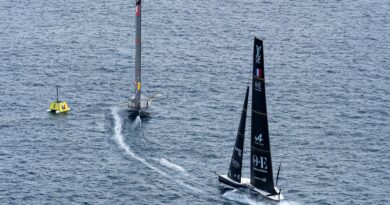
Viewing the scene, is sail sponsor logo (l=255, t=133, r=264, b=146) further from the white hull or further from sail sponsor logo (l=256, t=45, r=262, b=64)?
sail sponsor logo (l=256, t=45, r=262, b=64)

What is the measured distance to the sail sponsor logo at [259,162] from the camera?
173 m

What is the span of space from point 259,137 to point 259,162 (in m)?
4.14

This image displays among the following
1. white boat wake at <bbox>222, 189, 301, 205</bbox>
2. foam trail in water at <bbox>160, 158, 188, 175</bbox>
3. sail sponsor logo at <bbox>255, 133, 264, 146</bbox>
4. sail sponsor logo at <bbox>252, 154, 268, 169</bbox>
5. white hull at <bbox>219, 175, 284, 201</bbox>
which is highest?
sail sponsor logo at <bbox>255, 133, 264, 146</bbox>

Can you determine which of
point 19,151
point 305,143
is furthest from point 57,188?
point 305,143

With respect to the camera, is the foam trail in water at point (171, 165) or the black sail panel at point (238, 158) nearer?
the black sail panel at point (238, 158)

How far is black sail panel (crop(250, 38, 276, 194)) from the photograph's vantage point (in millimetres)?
167500

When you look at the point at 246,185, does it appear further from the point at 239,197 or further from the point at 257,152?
the point at 257,152

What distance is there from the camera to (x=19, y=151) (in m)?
190

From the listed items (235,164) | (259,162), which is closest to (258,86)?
(259,162)

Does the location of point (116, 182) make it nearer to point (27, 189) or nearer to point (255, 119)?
point (27, 189)

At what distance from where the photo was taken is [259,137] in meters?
172

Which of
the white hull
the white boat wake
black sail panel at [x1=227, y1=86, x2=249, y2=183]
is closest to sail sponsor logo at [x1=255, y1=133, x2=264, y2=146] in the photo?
Answer: black sail panel at [x1=227, y1=86, x2=249, y2=183]

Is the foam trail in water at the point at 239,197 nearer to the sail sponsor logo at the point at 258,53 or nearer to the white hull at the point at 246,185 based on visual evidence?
the white hull at the point at 246,185

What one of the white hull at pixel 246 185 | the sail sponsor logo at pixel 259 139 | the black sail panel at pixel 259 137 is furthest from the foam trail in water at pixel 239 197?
the sail sponsor logo at pixel 259 139
